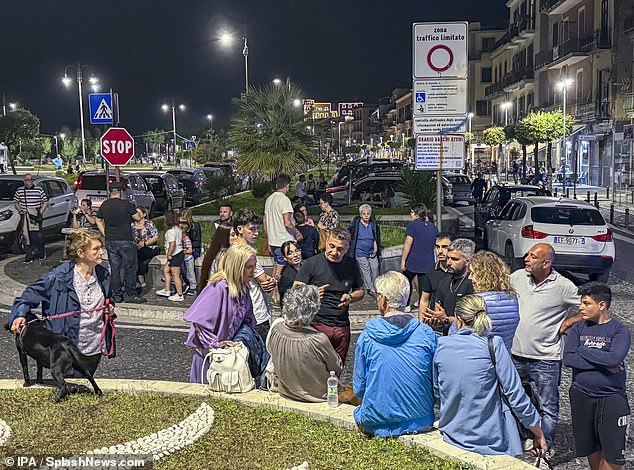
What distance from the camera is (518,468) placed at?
4.53 m

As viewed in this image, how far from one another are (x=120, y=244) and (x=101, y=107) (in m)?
5.81

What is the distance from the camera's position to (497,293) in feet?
16.8

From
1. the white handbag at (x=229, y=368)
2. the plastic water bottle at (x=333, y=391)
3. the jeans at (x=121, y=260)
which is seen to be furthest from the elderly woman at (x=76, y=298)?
the jeans at (x=121, y=260)

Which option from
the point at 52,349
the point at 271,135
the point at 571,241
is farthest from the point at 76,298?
the point at 271,135

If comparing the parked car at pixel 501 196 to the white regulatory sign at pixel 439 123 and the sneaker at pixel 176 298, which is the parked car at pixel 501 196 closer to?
the white regulatory sign at pixel 439 123

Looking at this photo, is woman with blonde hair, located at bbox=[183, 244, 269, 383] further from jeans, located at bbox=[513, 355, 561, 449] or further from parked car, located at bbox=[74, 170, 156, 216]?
parked car, located at bbox=[74, 170, 156, 216]

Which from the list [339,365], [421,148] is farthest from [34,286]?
[421,148]

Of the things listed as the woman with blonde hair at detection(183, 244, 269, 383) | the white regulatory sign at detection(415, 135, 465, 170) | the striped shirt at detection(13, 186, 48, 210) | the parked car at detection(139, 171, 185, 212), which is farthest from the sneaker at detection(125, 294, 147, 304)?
the parked car at detection(139, 171, 185, 212)

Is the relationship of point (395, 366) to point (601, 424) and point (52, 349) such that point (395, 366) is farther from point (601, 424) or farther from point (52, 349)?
point (52, 349)

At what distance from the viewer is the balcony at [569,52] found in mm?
50463

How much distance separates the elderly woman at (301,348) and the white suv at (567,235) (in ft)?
30.0

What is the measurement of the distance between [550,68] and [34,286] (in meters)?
59.0

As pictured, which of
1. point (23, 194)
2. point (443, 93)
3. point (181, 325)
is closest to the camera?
point (181, 325)

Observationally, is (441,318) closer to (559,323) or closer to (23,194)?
(559,323)
